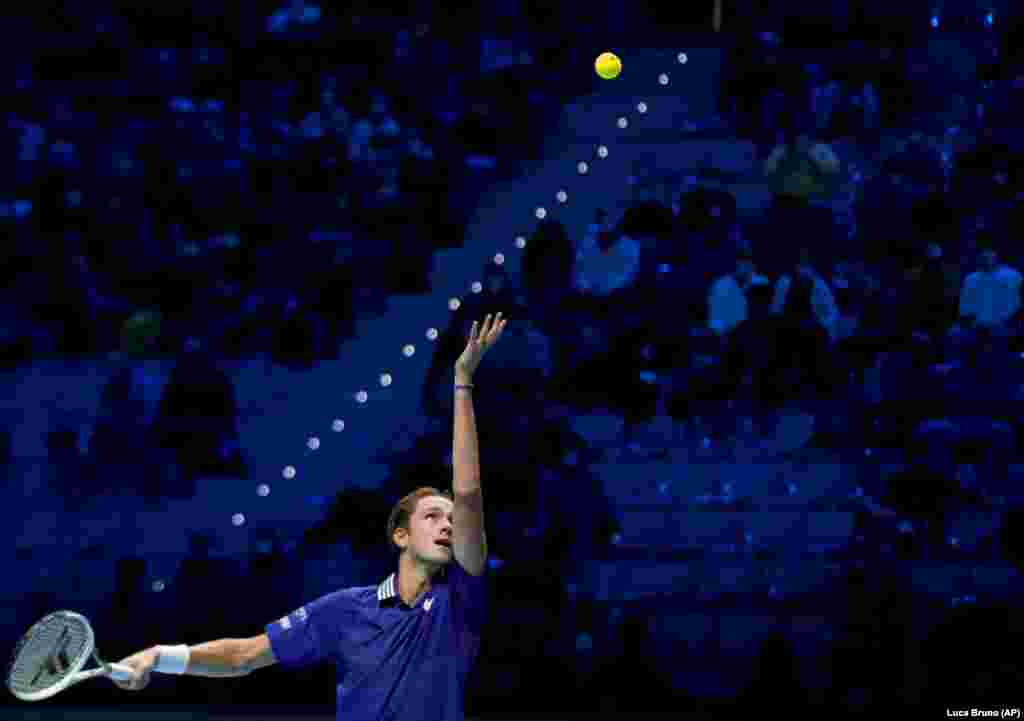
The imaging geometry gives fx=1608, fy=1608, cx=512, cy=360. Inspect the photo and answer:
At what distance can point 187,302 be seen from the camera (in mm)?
10617

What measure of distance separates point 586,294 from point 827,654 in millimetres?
2687

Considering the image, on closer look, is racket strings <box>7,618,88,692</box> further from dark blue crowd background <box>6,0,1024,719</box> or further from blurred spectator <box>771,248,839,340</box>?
blurred spectator <box>771,248,839,340</box>

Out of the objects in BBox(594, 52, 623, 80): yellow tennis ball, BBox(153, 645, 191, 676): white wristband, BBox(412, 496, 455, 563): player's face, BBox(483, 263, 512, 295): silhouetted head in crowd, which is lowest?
BBox(153, 645, 191, 676): white wristband

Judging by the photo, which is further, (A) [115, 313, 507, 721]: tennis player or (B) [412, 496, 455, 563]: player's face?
(B) [412, 496, 455, 563]: player's face

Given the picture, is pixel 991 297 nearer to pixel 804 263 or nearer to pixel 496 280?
pixel 804 263

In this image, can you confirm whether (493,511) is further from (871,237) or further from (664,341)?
(871,237)

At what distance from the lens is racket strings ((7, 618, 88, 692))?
4.40 meters

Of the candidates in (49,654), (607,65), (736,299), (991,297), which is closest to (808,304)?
(736,299)

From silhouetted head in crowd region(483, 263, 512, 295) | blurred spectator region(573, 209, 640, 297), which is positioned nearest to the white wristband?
blurred spectator region(573, 209, 640, 297)

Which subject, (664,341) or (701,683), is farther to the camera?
(664,341)

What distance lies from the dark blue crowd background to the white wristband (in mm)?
4646

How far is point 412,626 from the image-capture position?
457 centimetres

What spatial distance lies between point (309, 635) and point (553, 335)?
18.4 ft

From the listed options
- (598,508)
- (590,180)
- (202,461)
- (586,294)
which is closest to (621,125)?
(590,180)
